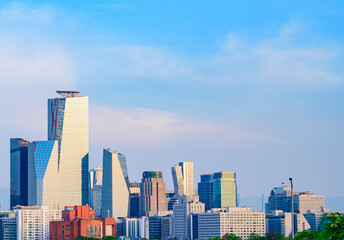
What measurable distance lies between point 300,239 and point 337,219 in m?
15.7

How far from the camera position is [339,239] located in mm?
39031

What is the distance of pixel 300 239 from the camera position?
55125mm

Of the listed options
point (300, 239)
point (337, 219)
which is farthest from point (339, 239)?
point (300, 239)

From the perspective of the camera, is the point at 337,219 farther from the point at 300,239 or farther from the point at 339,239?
the point at 300,239

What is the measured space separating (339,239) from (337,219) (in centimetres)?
120

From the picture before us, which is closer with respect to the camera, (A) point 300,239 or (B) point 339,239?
(B) point 339,239

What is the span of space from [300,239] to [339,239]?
16.3m

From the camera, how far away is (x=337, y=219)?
39812 millimetres

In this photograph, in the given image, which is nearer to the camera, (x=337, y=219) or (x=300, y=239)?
(x=337, y=219)
